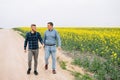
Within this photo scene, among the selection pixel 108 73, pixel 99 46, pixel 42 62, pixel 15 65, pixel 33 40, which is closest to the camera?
pixel 33 40

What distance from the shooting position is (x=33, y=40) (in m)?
11.9

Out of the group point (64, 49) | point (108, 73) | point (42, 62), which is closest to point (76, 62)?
point (42, 62)

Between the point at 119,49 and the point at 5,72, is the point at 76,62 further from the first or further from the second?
the point at 5,72

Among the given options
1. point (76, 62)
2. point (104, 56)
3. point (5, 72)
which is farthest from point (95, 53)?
point (5, 72)

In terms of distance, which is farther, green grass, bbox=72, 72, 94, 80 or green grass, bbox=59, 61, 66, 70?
green grass, bbox=59, 61, 66, 70

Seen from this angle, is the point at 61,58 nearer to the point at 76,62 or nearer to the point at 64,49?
the point at 76,62

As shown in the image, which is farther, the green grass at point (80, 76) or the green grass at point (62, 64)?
the green grass at point (62, 64)

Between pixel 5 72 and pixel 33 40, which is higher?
pixel 33 40

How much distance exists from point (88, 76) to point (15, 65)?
369cm

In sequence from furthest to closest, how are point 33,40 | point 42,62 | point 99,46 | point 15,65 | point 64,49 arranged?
point 64,49, point 99,46, point 42,62, point 15,65, point 33,40

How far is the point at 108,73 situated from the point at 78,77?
1458mm

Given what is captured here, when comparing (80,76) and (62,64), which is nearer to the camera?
(80,76)

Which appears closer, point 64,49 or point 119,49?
point 119,49

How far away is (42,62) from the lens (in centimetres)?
1566
